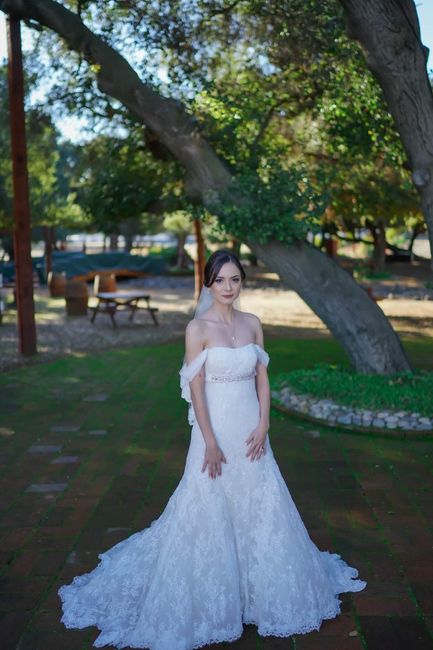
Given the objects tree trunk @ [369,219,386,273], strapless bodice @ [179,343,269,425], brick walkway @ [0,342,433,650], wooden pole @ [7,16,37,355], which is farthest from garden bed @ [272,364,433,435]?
tree trunk @ [369,219,386,273]

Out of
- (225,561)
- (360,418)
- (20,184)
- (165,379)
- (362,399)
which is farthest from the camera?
(20,184)

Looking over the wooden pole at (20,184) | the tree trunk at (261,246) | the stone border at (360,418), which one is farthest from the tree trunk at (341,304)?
the wooden pole at (20,184)

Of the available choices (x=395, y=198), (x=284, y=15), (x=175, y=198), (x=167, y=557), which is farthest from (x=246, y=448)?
(x=395, y=198)

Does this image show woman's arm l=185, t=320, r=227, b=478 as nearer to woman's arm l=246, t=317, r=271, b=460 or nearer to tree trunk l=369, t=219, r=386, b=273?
woman's arm l=246, t=317, r=271, b=460

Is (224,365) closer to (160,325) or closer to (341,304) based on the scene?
(341,304)

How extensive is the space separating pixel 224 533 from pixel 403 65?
5312mm

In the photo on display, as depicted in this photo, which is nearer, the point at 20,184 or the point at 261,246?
the point at 261,246

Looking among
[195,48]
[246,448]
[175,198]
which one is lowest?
[246,448]

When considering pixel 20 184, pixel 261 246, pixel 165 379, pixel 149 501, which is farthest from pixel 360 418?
pixel 20 184

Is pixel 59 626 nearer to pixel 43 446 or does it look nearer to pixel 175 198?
pixel 43 446

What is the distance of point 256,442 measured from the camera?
12.3 ft

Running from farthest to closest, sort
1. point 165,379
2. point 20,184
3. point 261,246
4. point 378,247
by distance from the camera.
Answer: point 378,247, point 20,184, point 165,379, point 261,246

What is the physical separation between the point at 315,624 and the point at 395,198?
16845 millimetres

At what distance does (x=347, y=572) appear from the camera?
419 centimetres
